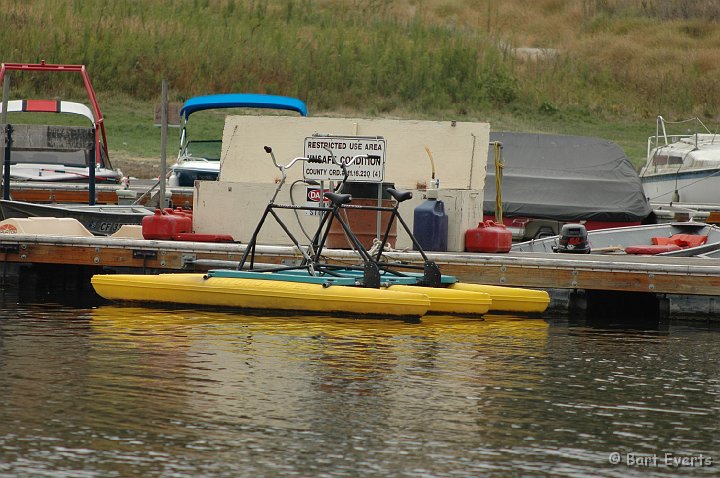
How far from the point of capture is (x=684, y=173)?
86.8 ft

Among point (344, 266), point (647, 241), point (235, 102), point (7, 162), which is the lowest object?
point (344, 266)

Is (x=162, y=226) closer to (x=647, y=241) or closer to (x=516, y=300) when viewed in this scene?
(x=516, y=300)

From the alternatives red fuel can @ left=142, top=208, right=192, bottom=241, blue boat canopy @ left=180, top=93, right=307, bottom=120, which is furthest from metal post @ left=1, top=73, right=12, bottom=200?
blue boat canopy @ left=180, top=93, right=307, bottom=120

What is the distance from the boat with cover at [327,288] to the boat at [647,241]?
3.07m

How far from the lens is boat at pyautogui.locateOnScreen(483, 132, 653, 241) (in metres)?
20.2

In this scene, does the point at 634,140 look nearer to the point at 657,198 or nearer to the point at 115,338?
the point at 657,198

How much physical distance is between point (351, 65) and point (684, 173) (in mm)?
12092

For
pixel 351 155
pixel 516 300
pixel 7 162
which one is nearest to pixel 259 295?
pixel 351 155

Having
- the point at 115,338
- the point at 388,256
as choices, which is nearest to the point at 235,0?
the point at 388,256

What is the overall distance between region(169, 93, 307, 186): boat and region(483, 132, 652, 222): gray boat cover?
138 inches

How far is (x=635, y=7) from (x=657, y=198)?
21003 millimetres

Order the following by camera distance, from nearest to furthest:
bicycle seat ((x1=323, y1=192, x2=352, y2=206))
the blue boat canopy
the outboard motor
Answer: bicycle seat ((x1=323, y1=192, x2=352, y2=206)) → the outboard motor → the blue boat canopy

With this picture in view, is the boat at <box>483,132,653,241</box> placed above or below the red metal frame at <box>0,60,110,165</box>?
below

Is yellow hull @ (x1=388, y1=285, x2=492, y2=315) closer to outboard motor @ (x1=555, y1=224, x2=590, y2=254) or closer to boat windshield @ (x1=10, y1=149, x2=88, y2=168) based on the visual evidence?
outboard motor @ (x1=555, y1=224, x2=590, y2=254)
